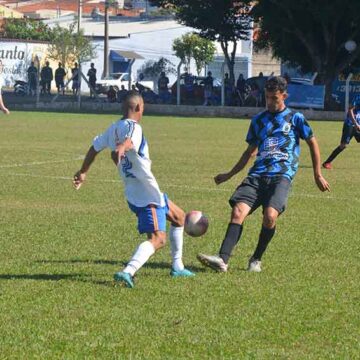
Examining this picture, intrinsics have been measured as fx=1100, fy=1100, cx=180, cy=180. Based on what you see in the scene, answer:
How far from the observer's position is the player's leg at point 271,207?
9633mm

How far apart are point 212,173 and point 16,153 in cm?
548

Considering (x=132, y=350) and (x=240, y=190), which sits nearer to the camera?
(x=132, y=350)

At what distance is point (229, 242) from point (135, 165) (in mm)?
1313

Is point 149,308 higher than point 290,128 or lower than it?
lower

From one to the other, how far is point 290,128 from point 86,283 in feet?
7.62

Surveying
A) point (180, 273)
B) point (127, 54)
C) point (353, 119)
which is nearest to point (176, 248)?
point (180, 273)

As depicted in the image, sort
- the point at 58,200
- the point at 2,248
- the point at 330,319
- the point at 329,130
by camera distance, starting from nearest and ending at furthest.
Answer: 1. the point at 330,319
2. the point at 2,248
3. the point at 58,200
4. the point at 329,130

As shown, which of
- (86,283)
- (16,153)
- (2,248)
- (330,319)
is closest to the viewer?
(330,319)

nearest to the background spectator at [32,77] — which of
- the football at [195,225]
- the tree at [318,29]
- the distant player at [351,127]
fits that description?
the tree at [318,29]

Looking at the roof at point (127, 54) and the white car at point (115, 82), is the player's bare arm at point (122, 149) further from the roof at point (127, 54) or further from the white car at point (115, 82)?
the roof at point (127, 54)

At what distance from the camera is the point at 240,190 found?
32.1ft

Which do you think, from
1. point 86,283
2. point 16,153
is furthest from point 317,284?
point 16,153

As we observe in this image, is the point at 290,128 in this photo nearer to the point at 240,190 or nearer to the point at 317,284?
the point at 240,190

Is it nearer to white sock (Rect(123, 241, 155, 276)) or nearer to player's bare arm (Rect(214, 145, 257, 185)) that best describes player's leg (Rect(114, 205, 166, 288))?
white sock (Rect(123, 241, 155, 276))
